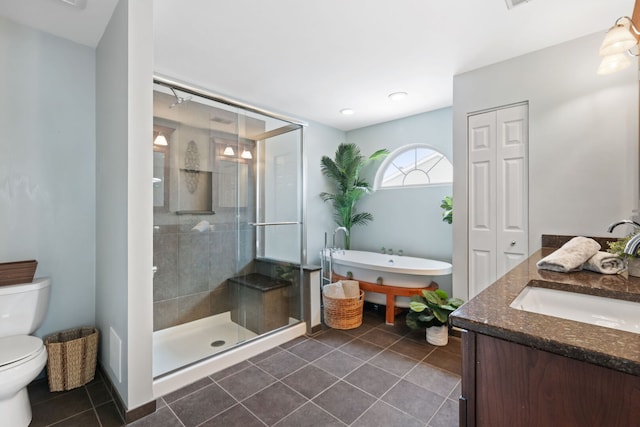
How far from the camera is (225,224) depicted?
3133 millimetres

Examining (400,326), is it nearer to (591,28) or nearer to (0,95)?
(591,28)

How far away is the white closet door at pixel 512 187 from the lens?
236 centimetres

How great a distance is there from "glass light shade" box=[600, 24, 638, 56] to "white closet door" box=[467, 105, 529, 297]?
0.83m

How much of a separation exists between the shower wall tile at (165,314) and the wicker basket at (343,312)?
1.55 m

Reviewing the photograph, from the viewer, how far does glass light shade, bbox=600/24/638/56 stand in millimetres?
1471

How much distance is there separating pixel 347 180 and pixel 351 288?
165 cm

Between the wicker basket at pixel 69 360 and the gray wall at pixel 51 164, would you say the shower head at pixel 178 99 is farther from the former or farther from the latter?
the wicker basket at pixel 69 360

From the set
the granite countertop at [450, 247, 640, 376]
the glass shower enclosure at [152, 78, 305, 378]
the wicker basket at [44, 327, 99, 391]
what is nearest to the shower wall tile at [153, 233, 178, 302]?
the glass shower enclosure at [152, 78, 305, 378]

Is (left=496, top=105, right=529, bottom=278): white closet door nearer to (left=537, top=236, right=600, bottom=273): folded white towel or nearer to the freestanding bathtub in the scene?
the freestanding bathtub

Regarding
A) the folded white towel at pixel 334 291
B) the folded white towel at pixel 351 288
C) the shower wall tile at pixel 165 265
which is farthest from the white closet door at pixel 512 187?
the shower wall tile at pixel 165 265

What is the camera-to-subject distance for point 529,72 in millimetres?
2311

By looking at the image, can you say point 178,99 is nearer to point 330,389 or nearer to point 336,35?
point 336,35

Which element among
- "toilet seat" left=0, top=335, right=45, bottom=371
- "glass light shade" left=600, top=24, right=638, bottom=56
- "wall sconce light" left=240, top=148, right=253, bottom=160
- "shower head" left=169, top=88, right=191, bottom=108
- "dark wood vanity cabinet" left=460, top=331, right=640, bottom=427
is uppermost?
"shower head" left=169, top=88, right=191, bottom=108

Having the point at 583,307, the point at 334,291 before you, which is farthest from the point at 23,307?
the point at 583,307
